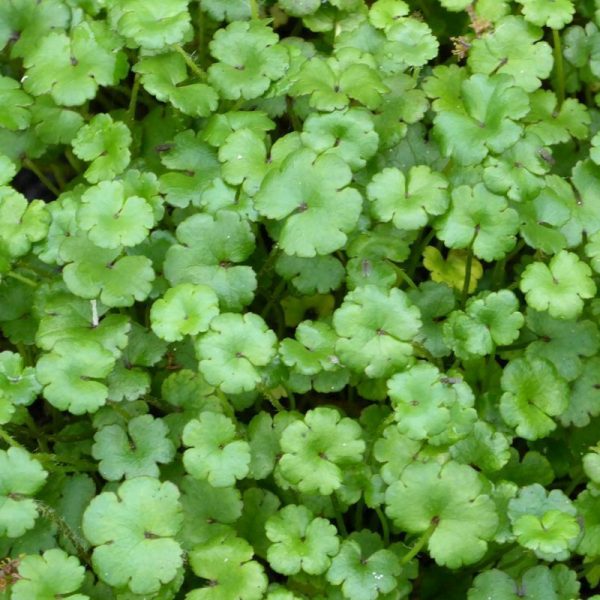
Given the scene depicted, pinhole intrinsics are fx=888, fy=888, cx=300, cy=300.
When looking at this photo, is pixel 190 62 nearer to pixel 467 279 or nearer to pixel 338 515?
pixel 467 279

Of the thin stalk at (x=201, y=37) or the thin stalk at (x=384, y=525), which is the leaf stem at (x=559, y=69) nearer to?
the thin stalk at (x=201, y=37)

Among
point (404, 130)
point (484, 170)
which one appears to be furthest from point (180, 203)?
point (484, 170)

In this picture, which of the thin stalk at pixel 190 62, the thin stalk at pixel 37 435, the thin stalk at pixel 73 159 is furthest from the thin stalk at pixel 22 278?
the thin stalk at pixel 190 62

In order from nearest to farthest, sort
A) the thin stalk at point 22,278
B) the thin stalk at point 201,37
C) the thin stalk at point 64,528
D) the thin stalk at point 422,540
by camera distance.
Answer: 1. the thin stalk at point 422,540
2. the thin stalk at point 64,528
3. the thin stalk at point 22,278
4. the thin stalk at point 201,37

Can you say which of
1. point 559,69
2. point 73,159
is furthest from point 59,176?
point 559,69

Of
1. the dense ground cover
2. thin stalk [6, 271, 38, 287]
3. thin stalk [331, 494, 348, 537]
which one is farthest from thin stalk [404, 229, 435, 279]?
thin stalk [6, 271, 38, 287]

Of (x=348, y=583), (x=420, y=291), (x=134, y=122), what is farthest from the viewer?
(x=134, y=122)

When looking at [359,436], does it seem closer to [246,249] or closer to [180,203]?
[246,249]
